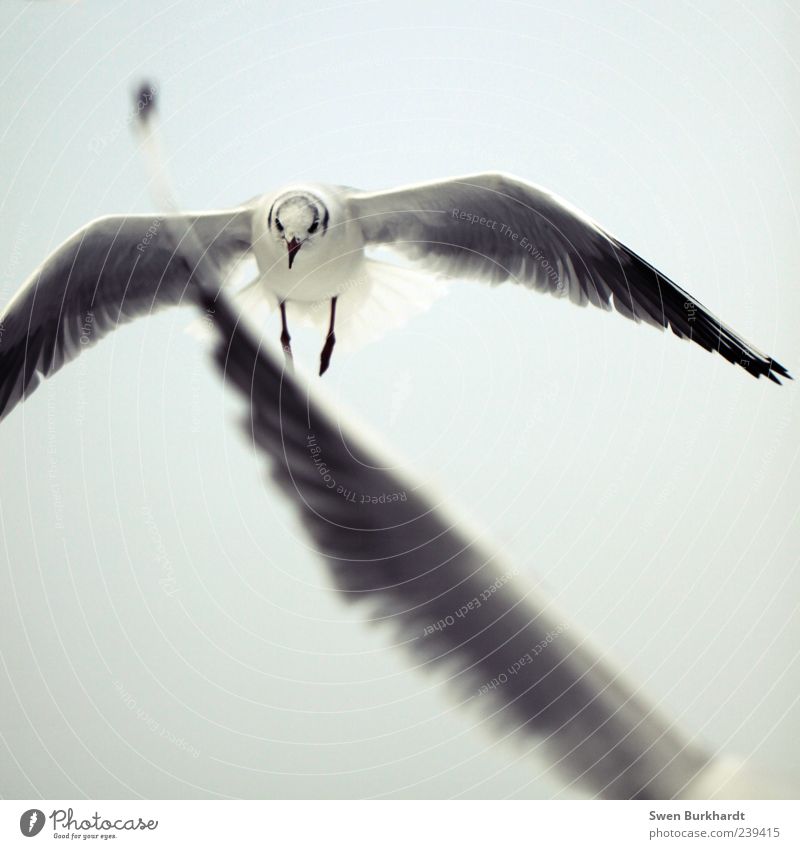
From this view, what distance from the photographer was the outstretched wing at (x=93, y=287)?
945 mm

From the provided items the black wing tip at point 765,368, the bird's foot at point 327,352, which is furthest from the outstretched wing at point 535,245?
the bird's foot at point 327,352

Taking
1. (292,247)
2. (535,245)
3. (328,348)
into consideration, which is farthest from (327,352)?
(535,245)

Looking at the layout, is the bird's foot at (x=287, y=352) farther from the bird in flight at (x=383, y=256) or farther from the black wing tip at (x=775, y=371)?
the black wing tip at (x=775, y=371)

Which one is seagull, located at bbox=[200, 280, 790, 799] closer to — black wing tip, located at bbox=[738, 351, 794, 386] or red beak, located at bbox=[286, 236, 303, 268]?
red beak, located at bbox=[286, 236, 303, 268]

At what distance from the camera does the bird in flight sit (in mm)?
928

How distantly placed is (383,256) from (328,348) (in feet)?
0.34

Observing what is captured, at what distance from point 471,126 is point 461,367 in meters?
0.24
